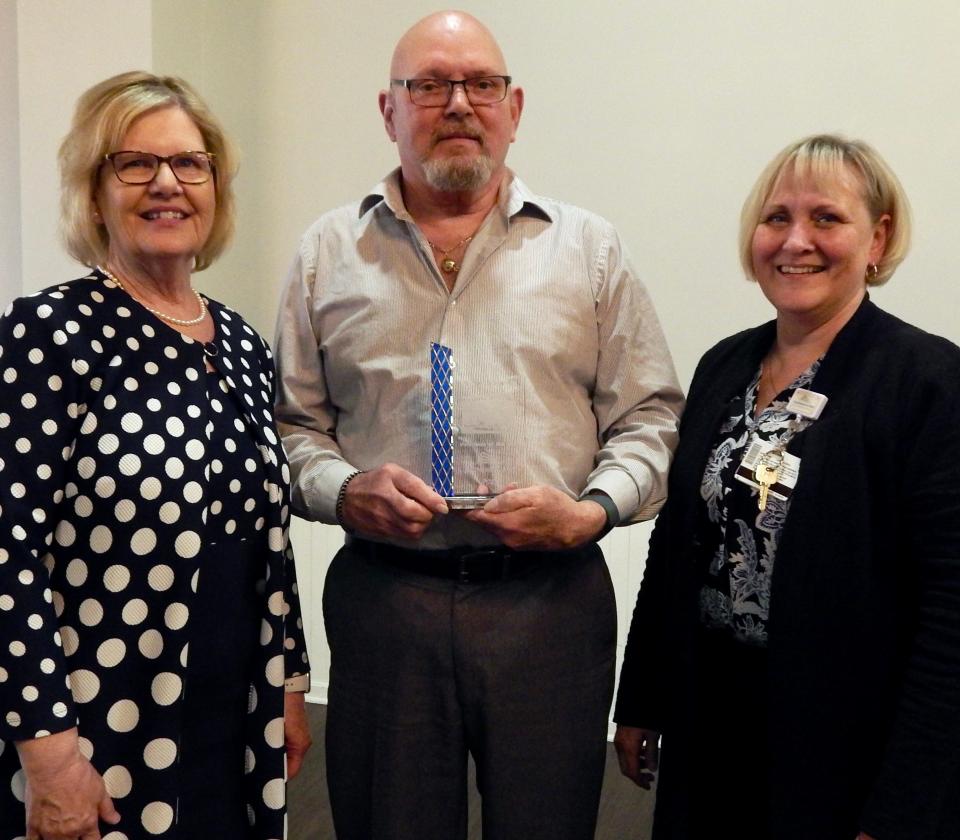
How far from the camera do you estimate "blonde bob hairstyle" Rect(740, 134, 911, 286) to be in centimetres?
158

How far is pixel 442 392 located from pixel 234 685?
57cm

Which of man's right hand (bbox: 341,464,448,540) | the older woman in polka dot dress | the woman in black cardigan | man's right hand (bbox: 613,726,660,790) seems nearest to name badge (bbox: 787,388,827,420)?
the woman in black cardigan

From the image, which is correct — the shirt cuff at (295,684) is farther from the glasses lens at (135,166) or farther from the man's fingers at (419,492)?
the glasses lens at (135,166)

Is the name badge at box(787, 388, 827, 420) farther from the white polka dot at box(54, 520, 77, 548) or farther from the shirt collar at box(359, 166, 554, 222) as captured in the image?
the white polka dot at box(54, 520, 77, 548)

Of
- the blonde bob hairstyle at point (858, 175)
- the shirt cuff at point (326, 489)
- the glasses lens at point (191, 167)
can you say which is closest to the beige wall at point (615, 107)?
the blonde bob hairstyle at point (858, 175)

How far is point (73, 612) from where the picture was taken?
135 centimetres

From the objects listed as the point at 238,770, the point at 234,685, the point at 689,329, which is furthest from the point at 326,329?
the point at 689,329

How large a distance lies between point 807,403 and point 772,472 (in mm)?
124

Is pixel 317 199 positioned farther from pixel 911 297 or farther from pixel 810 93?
pixel 911 297

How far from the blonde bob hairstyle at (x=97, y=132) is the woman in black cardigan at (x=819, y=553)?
3.23 feet

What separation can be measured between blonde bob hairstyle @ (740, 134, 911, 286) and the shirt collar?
1.31ft

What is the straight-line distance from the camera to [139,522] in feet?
4.47

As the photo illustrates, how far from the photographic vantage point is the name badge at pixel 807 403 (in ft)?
5.00

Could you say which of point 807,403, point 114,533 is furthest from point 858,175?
point 114,533
